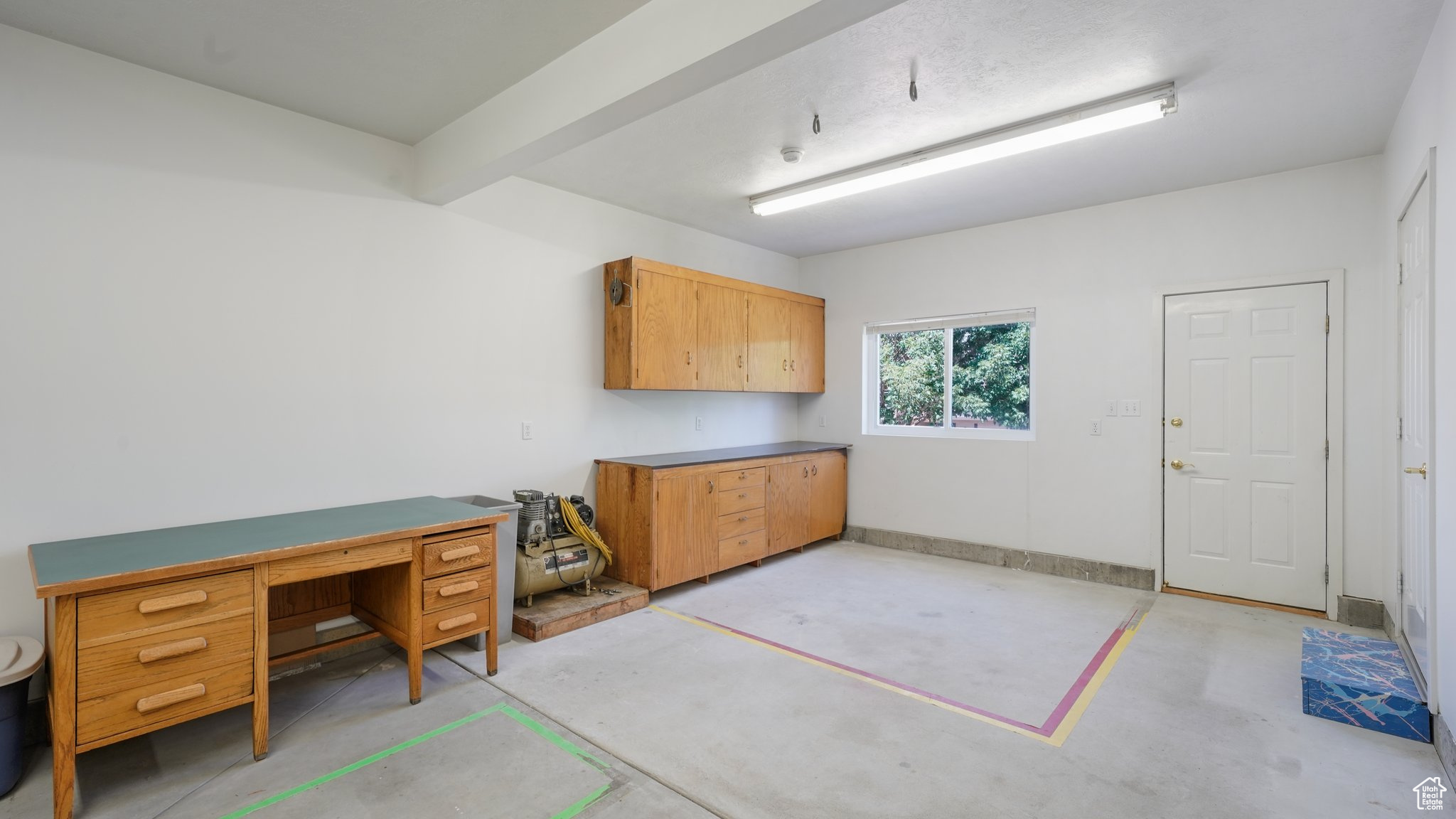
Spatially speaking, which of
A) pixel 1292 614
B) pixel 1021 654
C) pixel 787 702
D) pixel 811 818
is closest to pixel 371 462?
pixel 787 702

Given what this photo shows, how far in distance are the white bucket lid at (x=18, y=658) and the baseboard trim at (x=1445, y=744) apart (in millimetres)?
4886

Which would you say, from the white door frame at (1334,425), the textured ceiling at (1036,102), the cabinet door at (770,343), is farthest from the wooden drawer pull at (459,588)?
the white door frame at (1334,425)

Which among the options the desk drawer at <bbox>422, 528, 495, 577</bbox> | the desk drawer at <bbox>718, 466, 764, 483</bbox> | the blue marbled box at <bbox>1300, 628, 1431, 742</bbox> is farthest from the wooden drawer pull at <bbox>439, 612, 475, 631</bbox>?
the blue marbled box at <bbox>1300, 628, 1431, 742</bbox>

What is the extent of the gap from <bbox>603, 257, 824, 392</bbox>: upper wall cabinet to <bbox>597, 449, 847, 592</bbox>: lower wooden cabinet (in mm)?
689

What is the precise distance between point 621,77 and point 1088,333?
3949 millimetres

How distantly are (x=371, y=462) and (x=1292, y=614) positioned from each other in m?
5.57

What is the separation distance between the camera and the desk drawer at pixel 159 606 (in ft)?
6.69

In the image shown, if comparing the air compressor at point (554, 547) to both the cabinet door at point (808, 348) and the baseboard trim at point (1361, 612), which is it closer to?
the cabinet door at point (808, 348)

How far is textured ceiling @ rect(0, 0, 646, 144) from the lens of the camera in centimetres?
241

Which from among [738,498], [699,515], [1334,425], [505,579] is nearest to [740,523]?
[738,498]

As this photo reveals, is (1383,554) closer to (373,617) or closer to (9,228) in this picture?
(373,617)

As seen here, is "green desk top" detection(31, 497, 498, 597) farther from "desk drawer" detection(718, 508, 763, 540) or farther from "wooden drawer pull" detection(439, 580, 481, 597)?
"desk drawer" detection(718, 508, 763, 540)

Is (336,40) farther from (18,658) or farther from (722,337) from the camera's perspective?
(722,337)

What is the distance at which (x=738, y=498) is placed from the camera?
4871 mm
